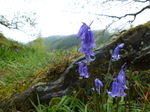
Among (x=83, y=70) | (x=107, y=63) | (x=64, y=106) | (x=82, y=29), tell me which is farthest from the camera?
(x=107, y=63)

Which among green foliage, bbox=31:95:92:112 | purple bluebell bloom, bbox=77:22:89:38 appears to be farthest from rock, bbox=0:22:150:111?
purple bluebell bloom, bbox=77:22:89:38

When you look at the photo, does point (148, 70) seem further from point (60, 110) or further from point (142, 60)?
point (60, 110)

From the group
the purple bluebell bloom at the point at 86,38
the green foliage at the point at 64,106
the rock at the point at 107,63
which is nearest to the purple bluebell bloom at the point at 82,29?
Result: the purple bluebell bloom at the point at 86,38

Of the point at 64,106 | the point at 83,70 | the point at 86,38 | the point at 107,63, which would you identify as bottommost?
the point at 64,106

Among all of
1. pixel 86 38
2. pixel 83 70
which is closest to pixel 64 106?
pixel 83 70

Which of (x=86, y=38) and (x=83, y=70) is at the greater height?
(x=86, y=38)

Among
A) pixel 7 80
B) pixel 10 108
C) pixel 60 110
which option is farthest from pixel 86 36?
pixel 7 80

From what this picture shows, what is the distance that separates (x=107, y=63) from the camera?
2408mm

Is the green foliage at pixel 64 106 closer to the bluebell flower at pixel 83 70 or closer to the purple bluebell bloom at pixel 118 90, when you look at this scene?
the bluebell flower at pixel 83 70

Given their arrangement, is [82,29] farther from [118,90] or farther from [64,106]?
[64,106]

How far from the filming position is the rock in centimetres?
222

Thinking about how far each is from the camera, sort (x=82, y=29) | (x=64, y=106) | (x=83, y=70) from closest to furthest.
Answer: (x=82, y=29), (x=83, y=70), (x=64, y=106)

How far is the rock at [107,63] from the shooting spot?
7.29ft

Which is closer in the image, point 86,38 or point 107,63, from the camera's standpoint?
point 86,38
